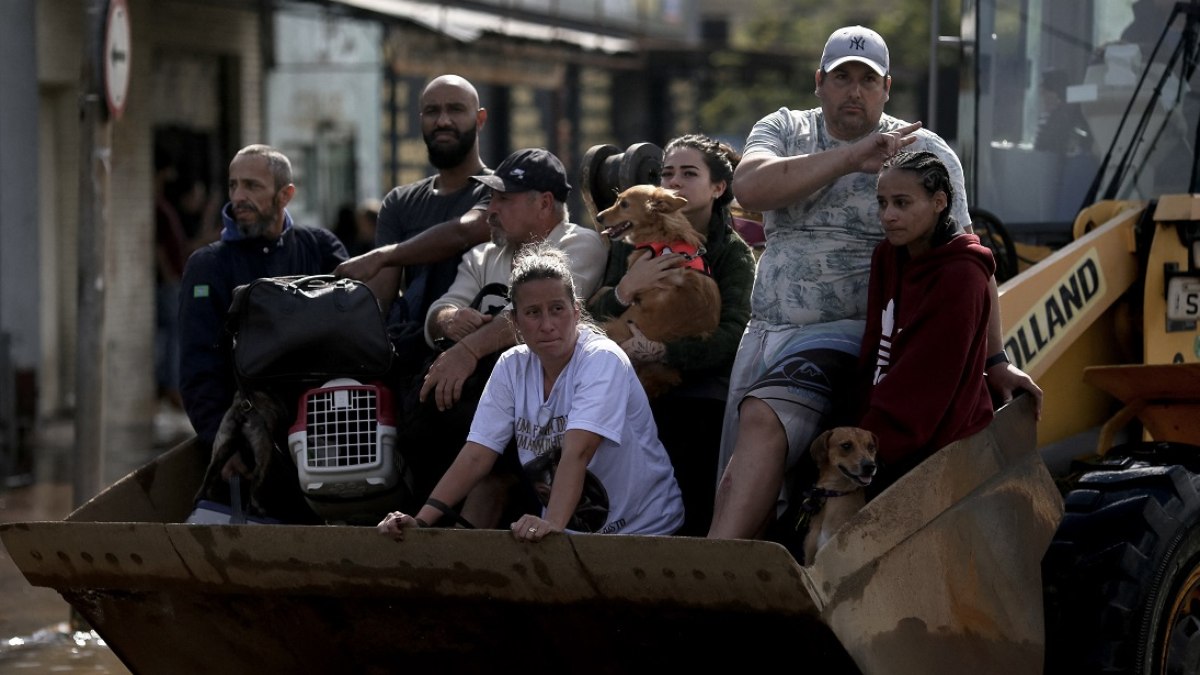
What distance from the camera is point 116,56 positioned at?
346 inches

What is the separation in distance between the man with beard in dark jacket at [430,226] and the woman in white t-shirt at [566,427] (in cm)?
95

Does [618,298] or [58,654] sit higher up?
[618,298]

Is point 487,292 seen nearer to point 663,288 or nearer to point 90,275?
point 663,288

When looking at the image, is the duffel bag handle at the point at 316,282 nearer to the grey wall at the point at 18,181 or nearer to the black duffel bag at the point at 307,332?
the black duffel bag at the point at 307,332

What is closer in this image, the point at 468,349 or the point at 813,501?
the point at 813,501

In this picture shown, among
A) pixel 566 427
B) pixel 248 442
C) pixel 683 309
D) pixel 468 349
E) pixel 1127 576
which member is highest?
pixel 683 309

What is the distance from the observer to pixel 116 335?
52.9ft

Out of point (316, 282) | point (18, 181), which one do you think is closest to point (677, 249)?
point (316, 282)

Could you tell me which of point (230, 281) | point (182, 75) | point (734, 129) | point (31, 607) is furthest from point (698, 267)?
point (734, 129)

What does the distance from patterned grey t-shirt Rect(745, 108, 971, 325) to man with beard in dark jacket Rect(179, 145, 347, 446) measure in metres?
1.87

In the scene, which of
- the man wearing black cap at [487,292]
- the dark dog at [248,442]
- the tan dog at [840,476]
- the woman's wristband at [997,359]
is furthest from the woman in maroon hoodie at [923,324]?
the dark dog at [248,442]

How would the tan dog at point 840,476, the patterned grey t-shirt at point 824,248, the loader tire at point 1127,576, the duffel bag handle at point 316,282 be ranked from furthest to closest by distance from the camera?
the duffel bag handle at point 316,282
the patterned grey t-shirt at point 824,248
the loader tire at point 1127,576
the tan dog at point 840,476

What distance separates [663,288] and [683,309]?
10 centimetres

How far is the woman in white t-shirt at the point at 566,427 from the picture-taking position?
5328 mm
